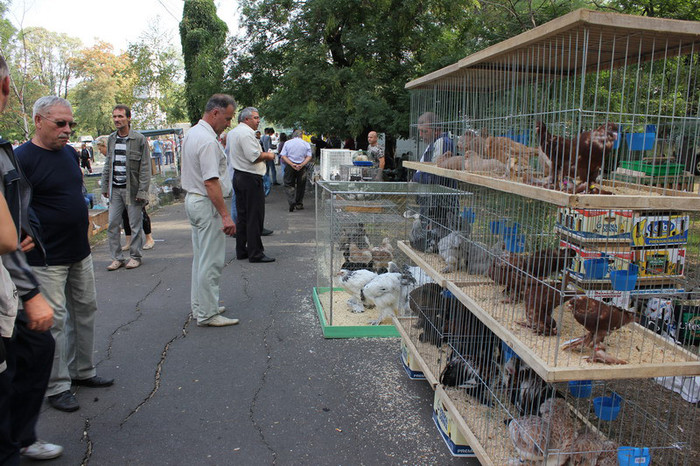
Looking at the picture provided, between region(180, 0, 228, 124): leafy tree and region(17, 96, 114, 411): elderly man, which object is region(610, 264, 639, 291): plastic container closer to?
region(17, 96, 114, 411): elderly man

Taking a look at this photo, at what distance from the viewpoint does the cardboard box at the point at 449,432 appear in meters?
2.87

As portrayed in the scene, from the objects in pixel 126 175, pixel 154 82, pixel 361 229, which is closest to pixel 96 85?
pixel 154 82

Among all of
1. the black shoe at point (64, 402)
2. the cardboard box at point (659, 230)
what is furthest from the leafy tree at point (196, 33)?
the cardboard box at point (659, 230)

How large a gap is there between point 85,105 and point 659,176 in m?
47.3

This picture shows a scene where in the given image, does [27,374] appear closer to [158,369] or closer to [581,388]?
[158,369]

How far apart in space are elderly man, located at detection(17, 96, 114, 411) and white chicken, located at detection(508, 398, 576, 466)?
9.32ft

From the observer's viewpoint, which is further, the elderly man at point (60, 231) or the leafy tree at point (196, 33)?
the leafy tree at point (196, 33)

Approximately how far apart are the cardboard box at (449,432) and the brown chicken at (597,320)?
1.08 m

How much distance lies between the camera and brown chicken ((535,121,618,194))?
1.94 meters

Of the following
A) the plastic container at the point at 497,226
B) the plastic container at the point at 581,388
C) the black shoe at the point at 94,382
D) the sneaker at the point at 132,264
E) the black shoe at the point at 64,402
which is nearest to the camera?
the plastic container at the point at 581,388

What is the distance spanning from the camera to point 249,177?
684 centimetres

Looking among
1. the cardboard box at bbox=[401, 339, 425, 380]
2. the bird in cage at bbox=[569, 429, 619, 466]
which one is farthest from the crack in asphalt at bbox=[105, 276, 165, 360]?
the bird in cage at bbox=[569, 429, 619, 466]

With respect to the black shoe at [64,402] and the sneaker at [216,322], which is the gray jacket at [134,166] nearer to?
the sneaker at [216,322]

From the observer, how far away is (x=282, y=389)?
373 centimetres
